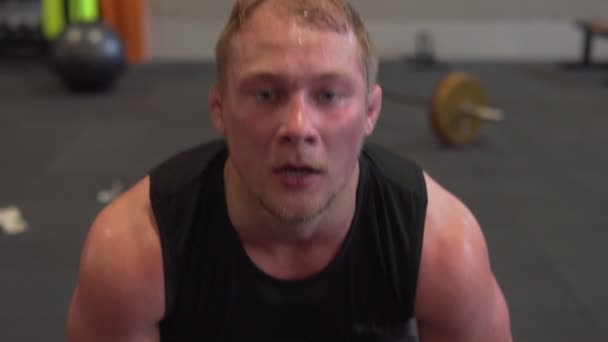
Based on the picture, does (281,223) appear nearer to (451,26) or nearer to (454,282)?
(454,282)

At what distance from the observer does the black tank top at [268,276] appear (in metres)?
0.99

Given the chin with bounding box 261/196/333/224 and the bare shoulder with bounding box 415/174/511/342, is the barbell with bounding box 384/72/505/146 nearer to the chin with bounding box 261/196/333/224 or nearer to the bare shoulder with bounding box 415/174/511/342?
the bare shoulder with bounding box 415/174/511/342

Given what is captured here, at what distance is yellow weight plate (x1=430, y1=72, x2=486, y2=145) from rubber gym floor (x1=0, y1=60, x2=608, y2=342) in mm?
71

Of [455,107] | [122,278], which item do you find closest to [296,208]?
[122,278]

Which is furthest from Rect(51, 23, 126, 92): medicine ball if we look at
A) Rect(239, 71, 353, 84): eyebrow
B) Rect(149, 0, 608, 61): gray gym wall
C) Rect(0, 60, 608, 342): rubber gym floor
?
Rect(239, 71, 353, 84): eyebrow

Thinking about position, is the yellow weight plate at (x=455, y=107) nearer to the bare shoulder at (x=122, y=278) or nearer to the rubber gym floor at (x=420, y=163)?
the rubber gym floor at (x=420, y=163)

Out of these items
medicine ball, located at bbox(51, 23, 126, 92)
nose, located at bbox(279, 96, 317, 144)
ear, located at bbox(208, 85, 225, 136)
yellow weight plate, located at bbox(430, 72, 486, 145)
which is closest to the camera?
nose, located at bbox(279, 96, 317, 144)

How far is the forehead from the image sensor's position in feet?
2.74

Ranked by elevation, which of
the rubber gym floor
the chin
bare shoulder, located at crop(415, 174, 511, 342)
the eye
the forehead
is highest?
the forehead

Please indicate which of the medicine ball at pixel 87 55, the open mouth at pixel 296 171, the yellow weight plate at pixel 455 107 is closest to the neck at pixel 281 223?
the open mouth at pixel 296 171

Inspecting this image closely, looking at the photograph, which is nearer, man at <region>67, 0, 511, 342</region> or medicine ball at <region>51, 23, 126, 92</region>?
man at <region>67, 0, 511, 342</region>

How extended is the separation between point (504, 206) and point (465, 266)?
4.90ft

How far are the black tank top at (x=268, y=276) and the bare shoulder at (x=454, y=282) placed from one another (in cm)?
2

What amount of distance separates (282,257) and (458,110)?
2.15 metres
